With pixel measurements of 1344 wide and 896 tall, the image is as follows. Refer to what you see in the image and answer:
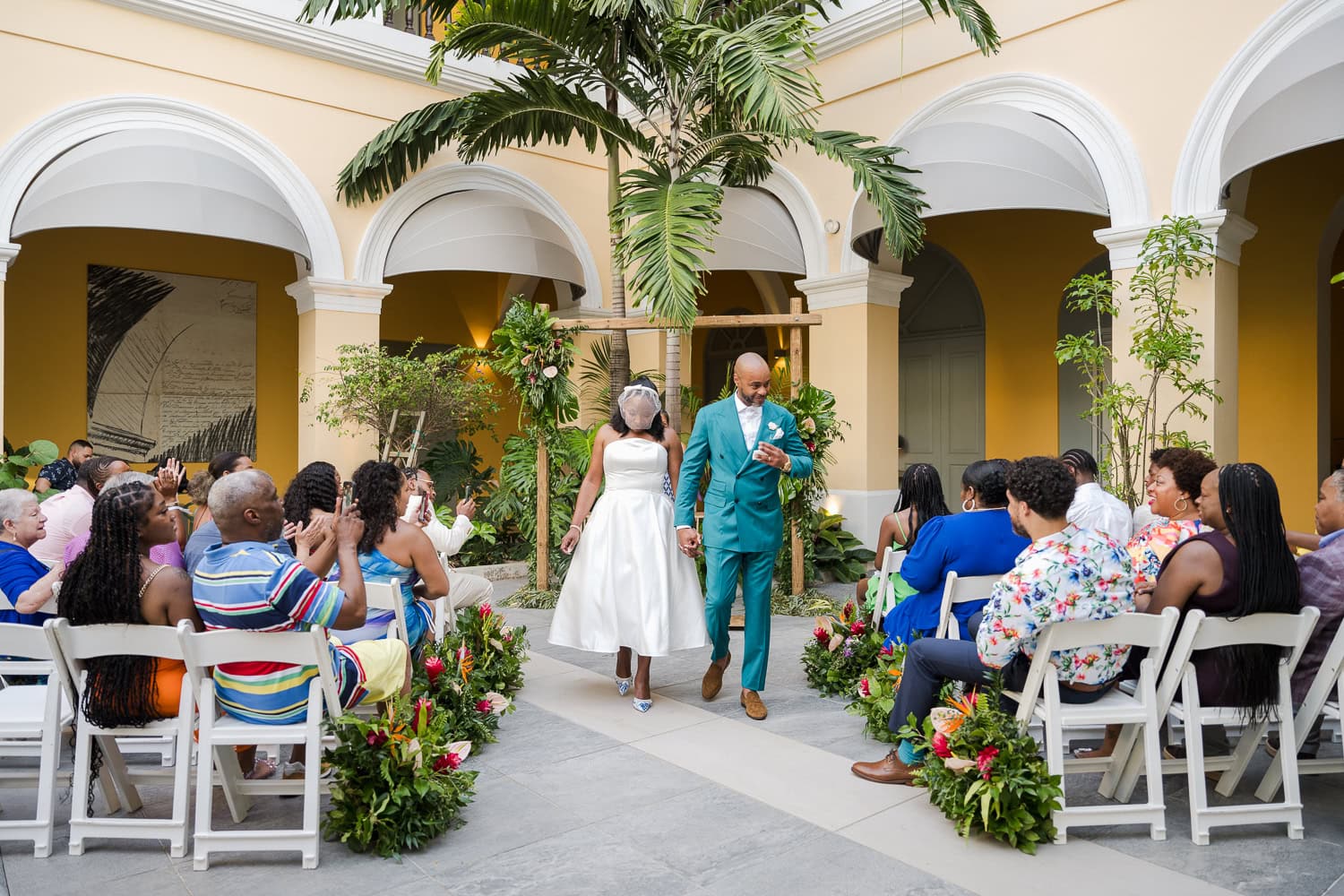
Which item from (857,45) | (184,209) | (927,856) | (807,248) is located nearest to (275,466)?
(184,209)

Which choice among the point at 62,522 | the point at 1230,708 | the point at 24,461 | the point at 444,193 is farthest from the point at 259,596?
the point at 444,193

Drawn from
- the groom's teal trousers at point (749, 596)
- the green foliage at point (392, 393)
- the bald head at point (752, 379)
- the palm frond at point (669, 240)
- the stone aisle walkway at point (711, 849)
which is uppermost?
the palm frond at point (669, 240)

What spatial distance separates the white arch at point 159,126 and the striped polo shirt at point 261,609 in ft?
22.1

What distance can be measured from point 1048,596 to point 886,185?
5427 mm

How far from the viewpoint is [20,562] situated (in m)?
3.64

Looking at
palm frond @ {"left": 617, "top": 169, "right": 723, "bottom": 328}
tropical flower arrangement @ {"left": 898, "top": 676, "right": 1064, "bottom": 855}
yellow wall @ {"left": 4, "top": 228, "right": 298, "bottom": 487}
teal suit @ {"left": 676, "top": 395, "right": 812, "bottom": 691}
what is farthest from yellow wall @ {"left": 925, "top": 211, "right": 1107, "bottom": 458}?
yellow wall @ {"left": 4, "top": 228, "right": 298, "bottom": 487}

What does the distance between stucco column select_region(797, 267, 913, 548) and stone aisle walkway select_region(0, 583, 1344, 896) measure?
5.28 metres

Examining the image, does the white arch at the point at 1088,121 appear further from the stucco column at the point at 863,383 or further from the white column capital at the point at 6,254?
the white column capital at the point at 6,254

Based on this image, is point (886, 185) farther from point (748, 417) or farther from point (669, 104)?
point (748, 417)

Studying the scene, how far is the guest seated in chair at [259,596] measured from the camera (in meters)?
2.89

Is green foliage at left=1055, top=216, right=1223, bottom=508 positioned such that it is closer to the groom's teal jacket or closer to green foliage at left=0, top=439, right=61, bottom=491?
the groom's teal jacket

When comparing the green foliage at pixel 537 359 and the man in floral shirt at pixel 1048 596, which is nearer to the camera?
the man in floral shirt at pixel 1048 596

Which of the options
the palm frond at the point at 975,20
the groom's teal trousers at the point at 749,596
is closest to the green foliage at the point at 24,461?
the groom's teal trousers at the point at 749,596

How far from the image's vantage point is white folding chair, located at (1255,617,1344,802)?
10.1 feet
